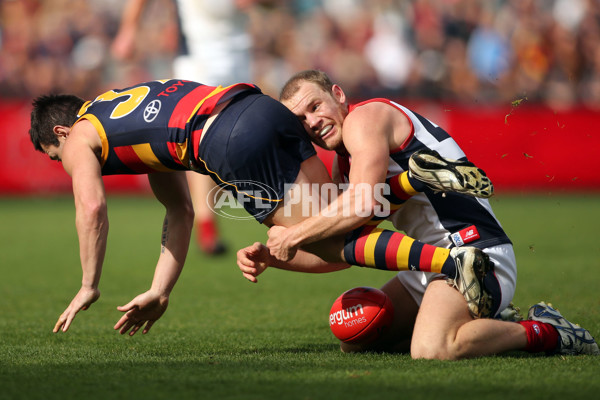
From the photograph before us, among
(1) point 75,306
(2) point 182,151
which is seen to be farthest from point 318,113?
(1) point 75,306

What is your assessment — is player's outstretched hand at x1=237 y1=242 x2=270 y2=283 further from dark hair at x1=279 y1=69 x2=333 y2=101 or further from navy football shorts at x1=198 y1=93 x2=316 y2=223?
dark hair at x1=279 y1=69 x2=333 y2=101

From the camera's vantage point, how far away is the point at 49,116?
4.06 meters

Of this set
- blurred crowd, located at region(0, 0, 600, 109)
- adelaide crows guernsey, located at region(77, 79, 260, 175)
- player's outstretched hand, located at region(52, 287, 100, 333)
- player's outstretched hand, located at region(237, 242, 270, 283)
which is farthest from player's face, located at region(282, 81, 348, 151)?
blurred crowd, located at region(0, 0, 600, 109)

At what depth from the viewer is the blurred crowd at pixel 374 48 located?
45.0ft

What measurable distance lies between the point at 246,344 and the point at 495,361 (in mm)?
1298

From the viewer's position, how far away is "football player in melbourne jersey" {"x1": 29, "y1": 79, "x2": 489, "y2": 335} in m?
3.74

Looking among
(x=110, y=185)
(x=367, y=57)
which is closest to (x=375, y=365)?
(x=110, y=185)

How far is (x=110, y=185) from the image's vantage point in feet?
45.6

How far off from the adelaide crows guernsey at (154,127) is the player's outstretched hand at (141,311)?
66cm

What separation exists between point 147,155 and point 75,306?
2.72 feet

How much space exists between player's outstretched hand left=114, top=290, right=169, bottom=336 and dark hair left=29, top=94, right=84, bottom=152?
3.00ft

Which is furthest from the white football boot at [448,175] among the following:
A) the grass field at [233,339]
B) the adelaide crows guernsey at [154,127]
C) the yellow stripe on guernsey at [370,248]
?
the adelaide crows guernsey at [154,127]

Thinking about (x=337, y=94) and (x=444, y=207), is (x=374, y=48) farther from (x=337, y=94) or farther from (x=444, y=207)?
(x=444, y=207)

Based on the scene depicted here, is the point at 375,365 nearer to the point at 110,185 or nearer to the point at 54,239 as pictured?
the point at 54,239
